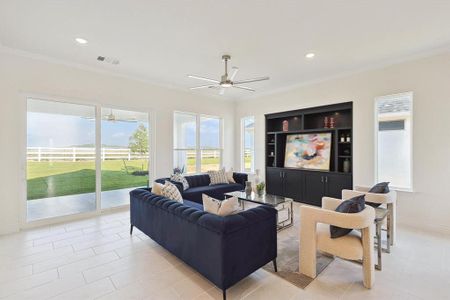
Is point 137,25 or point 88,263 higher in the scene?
point 137,25

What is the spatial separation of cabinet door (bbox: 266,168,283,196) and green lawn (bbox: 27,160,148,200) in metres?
3.44

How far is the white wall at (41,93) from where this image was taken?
3.63 metres

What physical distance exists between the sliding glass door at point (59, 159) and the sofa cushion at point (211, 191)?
6.68ft

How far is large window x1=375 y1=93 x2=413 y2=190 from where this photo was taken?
400 centimetres

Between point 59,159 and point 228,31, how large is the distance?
157 inches

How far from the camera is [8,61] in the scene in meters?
3.63

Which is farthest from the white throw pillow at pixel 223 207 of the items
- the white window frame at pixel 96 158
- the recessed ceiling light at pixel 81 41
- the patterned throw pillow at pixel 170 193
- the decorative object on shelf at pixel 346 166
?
the decorative object on shelf at pixel 346 166

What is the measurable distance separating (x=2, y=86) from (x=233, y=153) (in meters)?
5.57

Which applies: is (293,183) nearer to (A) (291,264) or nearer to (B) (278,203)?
(B) (278,203)

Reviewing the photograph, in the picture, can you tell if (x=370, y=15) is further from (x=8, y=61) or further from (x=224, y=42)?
(x=8, y=61)

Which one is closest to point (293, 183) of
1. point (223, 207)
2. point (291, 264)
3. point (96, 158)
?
point (291, 264)

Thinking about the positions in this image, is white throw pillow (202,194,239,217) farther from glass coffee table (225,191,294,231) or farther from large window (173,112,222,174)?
large window (173,112,222,174)

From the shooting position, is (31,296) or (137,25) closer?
(31,296)

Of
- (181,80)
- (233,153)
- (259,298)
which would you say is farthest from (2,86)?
(233,153)
